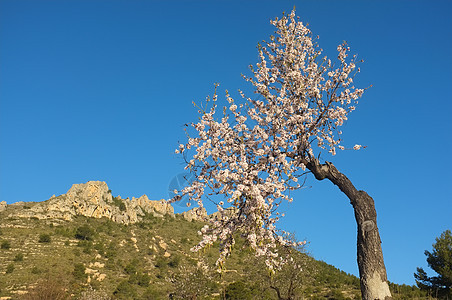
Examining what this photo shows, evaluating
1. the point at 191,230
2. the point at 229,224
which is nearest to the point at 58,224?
the point at 191,230

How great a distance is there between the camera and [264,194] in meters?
9.43

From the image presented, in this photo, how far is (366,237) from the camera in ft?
31.9

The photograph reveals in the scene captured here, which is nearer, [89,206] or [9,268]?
[9,268]

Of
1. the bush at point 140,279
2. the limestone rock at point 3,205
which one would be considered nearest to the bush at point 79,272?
the bush at point 140,279

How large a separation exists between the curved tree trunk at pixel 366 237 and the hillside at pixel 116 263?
57.2 feet

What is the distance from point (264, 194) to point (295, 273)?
31.1m

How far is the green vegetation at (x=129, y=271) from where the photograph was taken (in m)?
41.7

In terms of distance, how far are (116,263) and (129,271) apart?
385cm

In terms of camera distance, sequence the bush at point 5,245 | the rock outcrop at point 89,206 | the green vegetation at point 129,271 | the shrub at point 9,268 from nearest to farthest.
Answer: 1. the green vegetation at point 129,271
2. the shrub at point 9,268
3. the bush at point 5,245
4. the rock outcrop at point 89,206

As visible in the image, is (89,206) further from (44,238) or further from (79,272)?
(79,272)

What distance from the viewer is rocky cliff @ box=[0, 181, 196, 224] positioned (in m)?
75.4

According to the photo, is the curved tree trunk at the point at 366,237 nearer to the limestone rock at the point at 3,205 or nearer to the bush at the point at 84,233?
Result: the bush at the point at 84,233

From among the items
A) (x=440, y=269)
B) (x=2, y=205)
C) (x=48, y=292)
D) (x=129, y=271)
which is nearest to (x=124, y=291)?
(x=129, y=271)

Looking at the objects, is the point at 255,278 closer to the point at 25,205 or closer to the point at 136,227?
the point at 136,227
